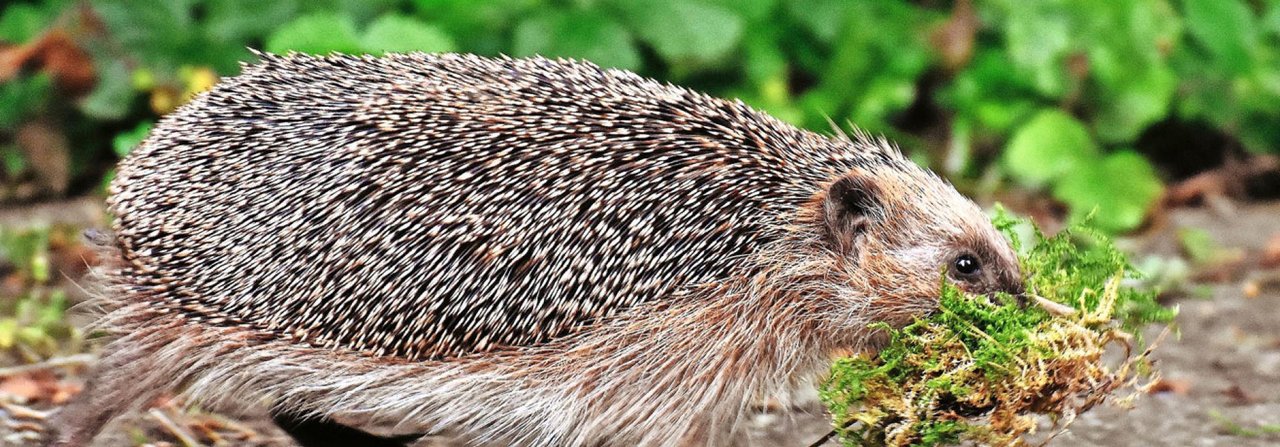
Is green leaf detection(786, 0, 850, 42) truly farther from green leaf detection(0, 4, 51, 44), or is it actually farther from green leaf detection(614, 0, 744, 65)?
green leaf detection(0, 4, 51, 44)

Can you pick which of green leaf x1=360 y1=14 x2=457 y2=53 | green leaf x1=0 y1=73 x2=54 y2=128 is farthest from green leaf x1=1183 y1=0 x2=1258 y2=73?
green leaf x1=0 y1=73 x2=54 y2=128

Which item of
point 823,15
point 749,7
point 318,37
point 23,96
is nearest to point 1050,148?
point 823,15

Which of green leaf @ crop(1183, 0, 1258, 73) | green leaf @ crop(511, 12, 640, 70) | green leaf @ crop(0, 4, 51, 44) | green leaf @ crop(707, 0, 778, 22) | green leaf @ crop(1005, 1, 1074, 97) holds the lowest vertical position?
green leaf @ crop(0, 4, 51, 44)

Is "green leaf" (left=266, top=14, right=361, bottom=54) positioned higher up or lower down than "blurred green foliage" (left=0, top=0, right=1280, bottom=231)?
lower down

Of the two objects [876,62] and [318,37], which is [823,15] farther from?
[318,37]

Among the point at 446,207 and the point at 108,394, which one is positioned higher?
the point at 446,207

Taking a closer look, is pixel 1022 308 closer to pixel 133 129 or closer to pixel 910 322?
pixel 910 322

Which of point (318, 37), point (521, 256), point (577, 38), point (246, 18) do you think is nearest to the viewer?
point (521, 256)
